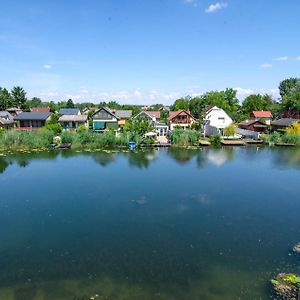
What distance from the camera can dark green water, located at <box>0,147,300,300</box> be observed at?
9.05 m

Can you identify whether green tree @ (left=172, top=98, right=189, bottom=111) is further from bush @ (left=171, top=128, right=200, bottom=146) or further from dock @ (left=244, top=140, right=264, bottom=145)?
bush @ (left=171, top=128, right=200, bottom=146)

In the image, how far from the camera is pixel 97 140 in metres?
33.6

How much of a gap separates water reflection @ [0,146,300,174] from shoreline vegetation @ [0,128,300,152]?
230cm

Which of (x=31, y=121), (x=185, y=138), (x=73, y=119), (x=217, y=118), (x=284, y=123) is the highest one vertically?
(x=73, y=119)

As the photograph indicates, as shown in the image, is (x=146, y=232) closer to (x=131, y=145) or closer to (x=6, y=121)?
(x=131, y=145)

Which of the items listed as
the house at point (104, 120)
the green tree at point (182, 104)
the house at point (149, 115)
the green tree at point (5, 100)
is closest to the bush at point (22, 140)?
the house at point (104, 120)

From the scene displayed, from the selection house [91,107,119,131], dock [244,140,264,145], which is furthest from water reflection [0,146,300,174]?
house [91,107,119,131]

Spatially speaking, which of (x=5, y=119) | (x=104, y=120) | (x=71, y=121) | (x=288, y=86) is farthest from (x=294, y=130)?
(x=288, y=86)

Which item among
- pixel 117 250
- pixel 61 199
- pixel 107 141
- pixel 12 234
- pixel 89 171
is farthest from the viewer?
pixel 107 141

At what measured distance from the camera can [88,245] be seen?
11.3 metres

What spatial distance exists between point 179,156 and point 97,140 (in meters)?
10.4

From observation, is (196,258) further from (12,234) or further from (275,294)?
(12,234)

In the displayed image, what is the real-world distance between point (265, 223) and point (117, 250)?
6.94 metres

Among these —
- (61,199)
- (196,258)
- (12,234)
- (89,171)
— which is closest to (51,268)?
(12,234)
